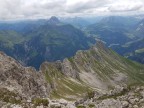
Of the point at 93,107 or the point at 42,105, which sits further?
the point at 93,107

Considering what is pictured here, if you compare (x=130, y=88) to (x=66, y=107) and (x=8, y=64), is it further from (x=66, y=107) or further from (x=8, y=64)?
(x=8, y=64)

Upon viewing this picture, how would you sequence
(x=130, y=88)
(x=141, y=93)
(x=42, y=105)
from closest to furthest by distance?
(x=42, y=105), (x=141, y=93), (x=130, y=88)

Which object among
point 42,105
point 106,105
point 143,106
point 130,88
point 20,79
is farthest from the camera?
point 20,79

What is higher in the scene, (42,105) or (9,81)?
(42,105)

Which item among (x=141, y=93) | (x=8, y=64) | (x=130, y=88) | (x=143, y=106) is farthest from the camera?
(x=8, y=64)

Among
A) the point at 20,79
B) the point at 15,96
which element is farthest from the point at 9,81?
the point at 15,96

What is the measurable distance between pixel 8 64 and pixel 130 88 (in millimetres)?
72805

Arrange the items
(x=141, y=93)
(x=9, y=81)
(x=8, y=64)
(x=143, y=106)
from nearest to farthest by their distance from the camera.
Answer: (x=143, y=106), (x=141, y=93), (x=9, y=81), (x=8, y=64)

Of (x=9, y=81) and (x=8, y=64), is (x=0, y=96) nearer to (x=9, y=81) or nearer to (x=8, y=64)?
(x=9, y=81)

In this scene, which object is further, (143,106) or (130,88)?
(130,88)

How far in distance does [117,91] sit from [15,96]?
122 feet

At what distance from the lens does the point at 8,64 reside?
145625 millimetres

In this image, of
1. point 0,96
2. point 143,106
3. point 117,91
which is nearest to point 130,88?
point 117,91

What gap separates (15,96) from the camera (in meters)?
75.8
